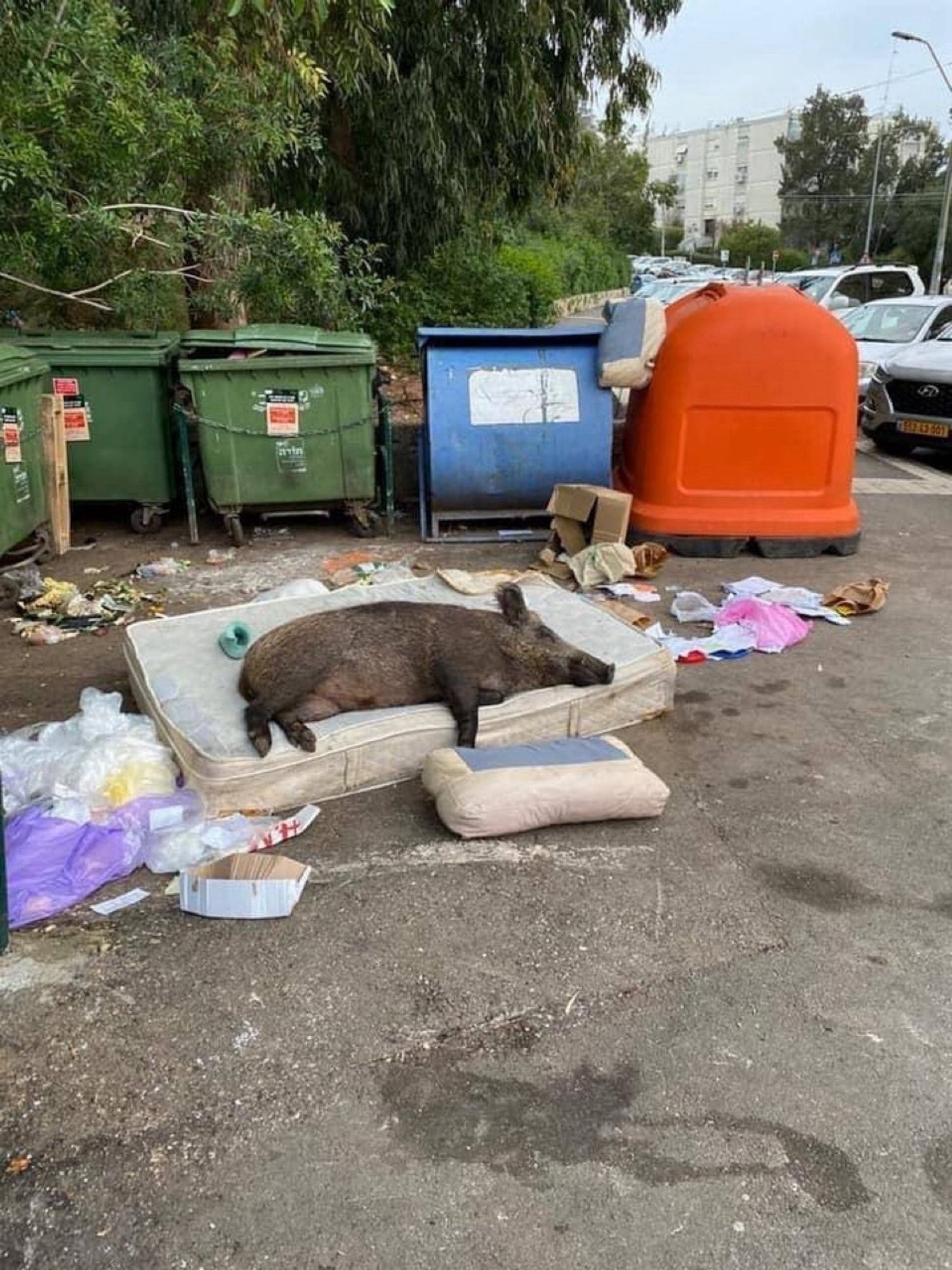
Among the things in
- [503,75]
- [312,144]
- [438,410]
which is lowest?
[438,410]

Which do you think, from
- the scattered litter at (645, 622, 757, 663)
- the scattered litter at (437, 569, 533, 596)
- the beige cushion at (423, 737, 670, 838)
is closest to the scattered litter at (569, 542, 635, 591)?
the scattered litter at (437, 569, 533, 596)

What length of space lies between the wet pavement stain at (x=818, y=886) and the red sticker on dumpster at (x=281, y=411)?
15.6 ft

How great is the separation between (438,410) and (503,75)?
6971mm

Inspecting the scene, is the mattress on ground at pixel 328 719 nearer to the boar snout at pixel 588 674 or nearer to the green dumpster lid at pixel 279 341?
the boar snout at pixel 588 674

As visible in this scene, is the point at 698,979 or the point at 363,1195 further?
the point at 698,979

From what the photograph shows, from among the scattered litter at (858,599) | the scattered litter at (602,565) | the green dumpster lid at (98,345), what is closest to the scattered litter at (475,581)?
the scattered litter at (602,565)

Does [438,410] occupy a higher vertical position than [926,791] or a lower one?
higher

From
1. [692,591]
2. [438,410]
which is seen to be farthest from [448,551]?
[692,591]

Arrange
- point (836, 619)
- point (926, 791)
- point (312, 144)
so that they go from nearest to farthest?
point (926, 791) < point (836, 619) < point (312, 144)

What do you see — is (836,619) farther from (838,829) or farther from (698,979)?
(698,979)

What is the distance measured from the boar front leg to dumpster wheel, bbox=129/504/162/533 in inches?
164

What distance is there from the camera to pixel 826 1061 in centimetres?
256

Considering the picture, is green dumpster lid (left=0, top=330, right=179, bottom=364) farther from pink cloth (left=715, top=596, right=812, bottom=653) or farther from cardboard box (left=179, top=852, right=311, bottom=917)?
cardboard box (left=179, top=852, right=311, bottom=917)

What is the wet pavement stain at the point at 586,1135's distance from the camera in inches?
Result: 87.8
